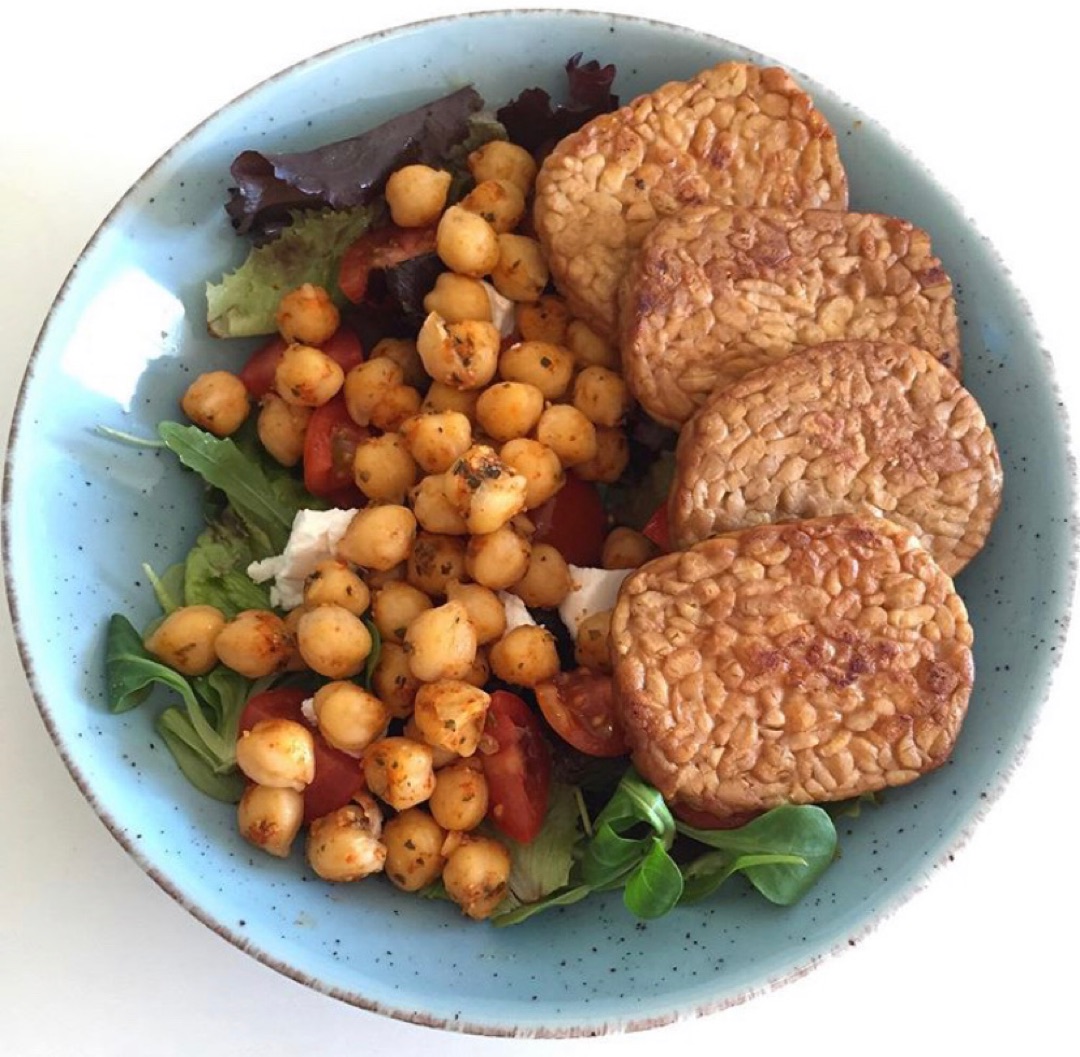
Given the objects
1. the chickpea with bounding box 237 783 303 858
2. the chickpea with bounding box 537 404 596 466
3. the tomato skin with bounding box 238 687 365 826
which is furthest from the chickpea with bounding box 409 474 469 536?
the chickpea with bounding box 237 783 303 858

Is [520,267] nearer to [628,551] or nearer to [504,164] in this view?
[504,164]

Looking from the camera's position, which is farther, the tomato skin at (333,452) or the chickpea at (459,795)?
the tomato skin at (333,452)

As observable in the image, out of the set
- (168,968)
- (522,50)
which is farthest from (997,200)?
(168,968)

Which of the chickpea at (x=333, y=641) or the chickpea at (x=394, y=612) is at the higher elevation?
the chickpea at (x=333, y=641)

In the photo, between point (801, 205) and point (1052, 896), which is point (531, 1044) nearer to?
point (1052, 896)

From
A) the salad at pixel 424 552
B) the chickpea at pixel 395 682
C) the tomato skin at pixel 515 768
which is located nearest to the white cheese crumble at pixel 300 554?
the salad at pixel 424 552

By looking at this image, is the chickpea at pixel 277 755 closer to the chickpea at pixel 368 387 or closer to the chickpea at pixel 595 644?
the chickpea at pixel 595 644

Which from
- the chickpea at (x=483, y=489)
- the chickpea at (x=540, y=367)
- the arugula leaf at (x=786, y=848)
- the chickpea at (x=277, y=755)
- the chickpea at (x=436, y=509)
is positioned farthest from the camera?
the chickpea at (x=540, y=367)
